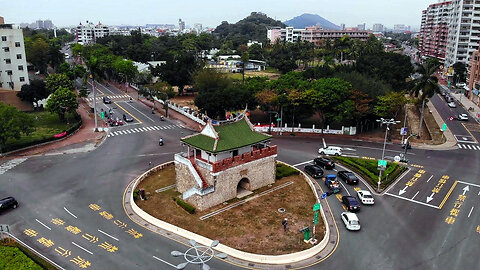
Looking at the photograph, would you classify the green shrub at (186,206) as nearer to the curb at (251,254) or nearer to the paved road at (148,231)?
the curb at (251,254)

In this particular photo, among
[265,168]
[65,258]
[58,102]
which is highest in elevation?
[58,102]

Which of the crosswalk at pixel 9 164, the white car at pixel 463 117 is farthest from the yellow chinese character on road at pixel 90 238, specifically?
the white car at pixel 463 117

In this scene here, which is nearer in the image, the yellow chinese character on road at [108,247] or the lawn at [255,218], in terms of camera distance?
the yellow chinese character on road at [108,247]

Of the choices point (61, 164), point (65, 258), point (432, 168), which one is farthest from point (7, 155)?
point (432, 168)

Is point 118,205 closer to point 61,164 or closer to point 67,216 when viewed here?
point 67,216

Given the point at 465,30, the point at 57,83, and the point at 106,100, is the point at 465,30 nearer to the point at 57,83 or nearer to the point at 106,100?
the point at 106,100
